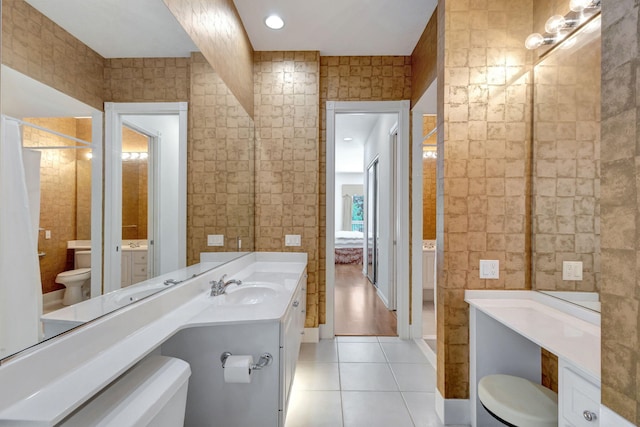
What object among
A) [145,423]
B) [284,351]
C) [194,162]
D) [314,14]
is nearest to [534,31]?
[314,14]

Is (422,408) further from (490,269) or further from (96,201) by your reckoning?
(96,201)

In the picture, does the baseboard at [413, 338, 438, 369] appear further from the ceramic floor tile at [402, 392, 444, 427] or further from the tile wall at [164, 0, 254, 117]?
the tile wall at [164, 0, 254, 117]

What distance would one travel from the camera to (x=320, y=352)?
2.72 m

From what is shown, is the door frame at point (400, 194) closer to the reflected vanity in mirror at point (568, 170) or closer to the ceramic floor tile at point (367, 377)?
the ceramic floor tile at point (367, 377)

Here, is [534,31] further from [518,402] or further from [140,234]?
[140,234]

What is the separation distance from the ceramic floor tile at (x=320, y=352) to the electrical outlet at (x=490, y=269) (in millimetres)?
1487

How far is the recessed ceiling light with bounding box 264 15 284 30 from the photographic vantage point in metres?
2.44

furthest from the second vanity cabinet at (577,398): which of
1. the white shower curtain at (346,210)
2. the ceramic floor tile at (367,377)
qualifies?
the white shower curtain at (346,210)

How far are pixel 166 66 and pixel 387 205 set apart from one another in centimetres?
337

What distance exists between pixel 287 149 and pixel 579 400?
2.59 m

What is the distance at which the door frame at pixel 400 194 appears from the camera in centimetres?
297

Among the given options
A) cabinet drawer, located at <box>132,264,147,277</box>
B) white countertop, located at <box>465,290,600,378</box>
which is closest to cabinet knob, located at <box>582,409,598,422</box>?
white countertop, located at <box>465,290,600,378</box>

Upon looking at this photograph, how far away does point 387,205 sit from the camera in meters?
4.21

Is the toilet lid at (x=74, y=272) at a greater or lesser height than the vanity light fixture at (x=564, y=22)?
lesser
